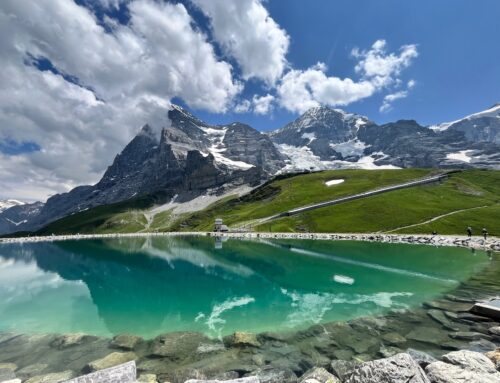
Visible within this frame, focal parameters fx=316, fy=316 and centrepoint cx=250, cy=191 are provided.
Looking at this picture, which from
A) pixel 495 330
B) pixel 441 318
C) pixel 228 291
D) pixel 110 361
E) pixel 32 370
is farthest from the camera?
pixel 228 291

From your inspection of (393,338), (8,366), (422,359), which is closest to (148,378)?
(8,366)

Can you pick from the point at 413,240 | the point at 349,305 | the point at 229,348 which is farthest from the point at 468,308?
the point at 413,240

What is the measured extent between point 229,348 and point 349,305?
15.4 meters

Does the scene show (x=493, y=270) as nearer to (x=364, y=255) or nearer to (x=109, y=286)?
(x=364, y=255)

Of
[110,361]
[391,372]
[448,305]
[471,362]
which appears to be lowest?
[448,305]

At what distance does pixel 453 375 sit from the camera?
12.4 meters

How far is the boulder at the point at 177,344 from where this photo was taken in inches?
862

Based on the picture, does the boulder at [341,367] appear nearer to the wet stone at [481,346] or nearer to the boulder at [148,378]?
the wet stone at [481,346]

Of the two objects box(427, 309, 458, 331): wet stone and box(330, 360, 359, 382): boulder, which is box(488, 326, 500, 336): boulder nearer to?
box(427, 309, 458, 331): wet stone

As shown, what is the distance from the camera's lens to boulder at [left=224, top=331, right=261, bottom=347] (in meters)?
22.8

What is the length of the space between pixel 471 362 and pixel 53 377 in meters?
22.2

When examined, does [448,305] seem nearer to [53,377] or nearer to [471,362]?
[471,362]

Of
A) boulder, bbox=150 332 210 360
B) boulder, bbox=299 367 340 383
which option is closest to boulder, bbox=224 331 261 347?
boulder, bbox=150 332 210 360

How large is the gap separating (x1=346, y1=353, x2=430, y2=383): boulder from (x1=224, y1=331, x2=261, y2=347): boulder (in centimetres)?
1120
